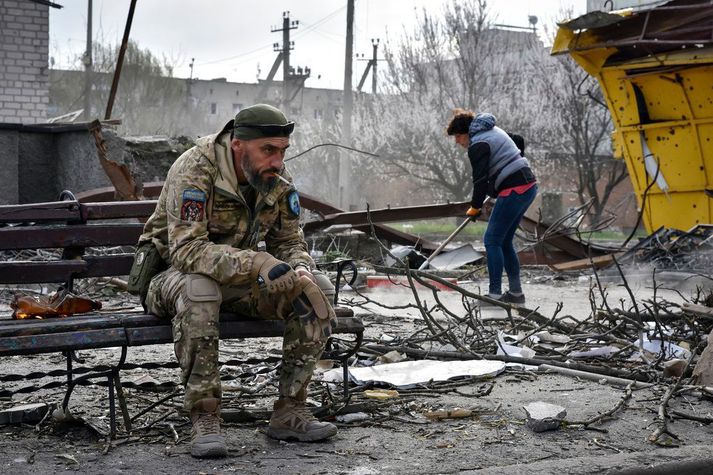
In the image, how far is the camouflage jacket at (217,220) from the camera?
13.3ft

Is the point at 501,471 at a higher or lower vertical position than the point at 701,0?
lower

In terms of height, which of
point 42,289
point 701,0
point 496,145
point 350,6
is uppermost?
point 350,6

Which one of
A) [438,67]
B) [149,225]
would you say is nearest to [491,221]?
[149,225]

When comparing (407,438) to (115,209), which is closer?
(407,438)

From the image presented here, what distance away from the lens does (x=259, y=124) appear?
13.6 ft

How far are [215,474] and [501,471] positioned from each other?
3.62 feet

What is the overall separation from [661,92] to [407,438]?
914cm

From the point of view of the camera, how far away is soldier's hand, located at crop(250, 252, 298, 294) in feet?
13.1

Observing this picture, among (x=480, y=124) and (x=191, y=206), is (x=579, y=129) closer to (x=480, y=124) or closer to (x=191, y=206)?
(x=480, y=124)

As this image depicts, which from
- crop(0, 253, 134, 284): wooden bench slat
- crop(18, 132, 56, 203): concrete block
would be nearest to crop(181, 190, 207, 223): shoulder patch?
crop(0, 253, 134, 284): wooden bench slat

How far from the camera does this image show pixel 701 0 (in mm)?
11398

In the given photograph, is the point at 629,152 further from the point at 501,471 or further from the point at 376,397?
the point at 501,471

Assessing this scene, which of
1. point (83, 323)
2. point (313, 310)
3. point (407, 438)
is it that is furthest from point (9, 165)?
point (407, 438)

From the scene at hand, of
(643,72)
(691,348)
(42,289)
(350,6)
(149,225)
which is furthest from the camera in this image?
(350,6)
